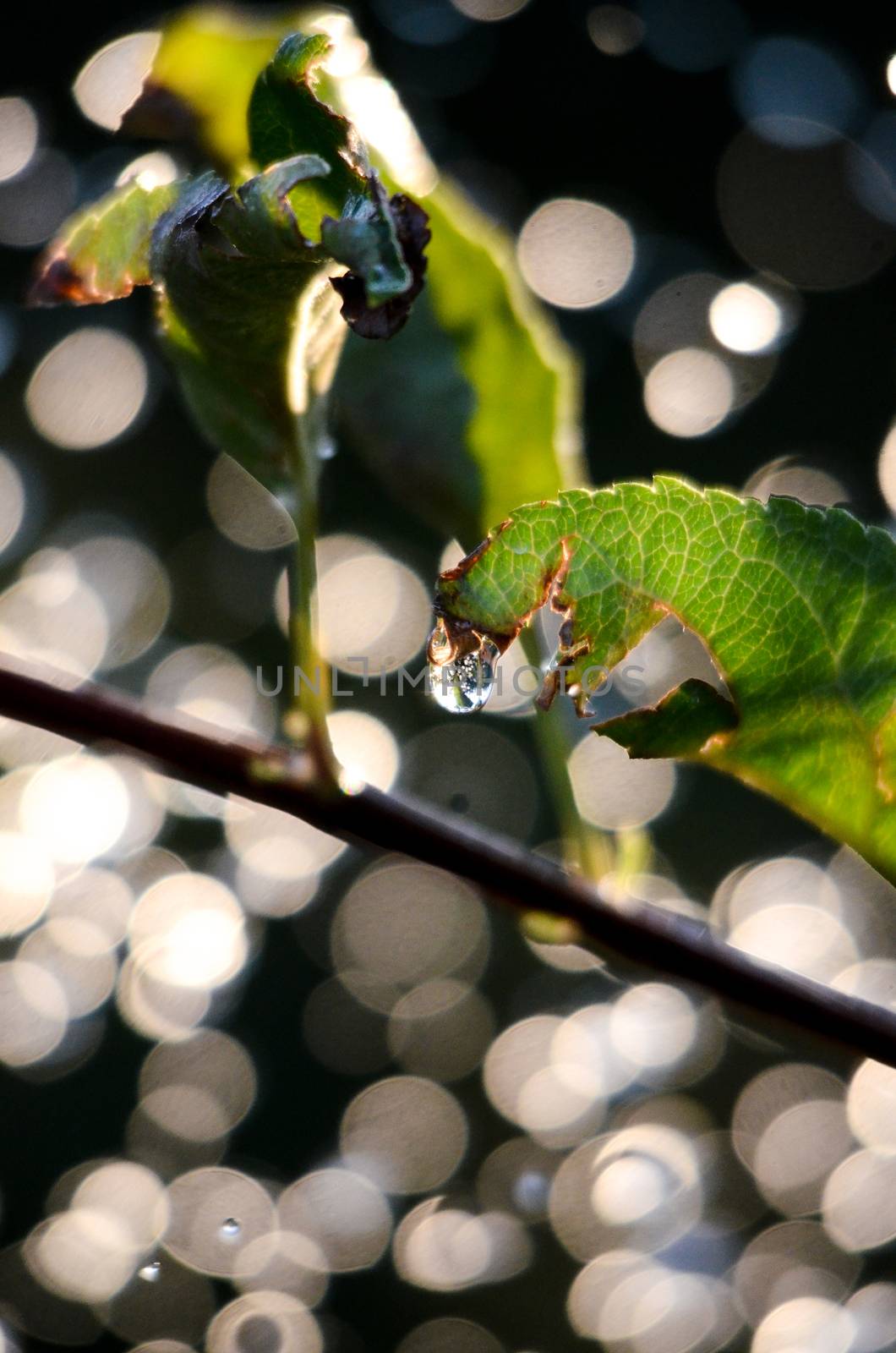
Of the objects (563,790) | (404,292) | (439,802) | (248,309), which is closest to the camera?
(404,292)

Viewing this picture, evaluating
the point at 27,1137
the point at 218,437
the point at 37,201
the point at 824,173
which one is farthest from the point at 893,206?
the point at 27,1137

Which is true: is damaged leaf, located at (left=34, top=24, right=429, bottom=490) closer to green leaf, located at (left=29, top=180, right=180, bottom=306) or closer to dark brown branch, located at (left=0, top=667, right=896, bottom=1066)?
green leaf, located at (left=29, top=180, right=180, bottom=306)

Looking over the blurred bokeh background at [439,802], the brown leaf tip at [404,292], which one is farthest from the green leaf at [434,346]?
the blurred bokeh background at [439,802]

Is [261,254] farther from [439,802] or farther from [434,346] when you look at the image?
[439,802]

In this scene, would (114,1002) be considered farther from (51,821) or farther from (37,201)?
(37,201)

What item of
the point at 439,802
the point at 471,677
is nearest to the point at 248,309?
the point at 471,677

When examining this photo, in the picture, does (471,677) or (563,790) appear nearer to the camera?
(471,677)

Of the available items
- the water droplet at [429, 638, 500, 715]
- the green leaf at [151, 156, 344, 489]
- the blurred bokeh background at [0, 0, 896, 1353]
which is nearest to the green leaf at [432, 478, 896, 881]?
the water droplet at [429, 638, 500, 715]
